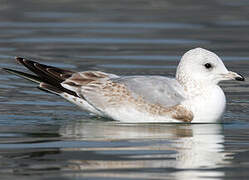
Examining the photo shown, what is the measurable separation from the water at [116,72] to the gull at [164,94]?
0.47 feet

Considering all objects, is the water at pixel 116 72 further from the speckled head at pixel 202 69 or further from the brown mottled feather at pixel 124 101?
the speckled head at pixel 202 69

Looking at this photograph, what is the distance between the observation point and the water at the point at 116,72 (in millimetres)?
10281

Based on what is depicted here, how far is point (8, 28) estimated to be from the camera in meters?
20.8

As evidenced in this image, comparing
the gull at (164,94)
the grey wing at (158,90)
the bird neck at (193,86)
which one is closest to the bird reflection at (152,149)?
the gull at (164,94)

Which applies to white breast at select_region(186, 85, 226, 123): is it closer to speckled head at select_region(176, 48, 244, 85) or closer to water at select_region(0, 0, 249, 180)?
water at select_region(0, 0, 249, 180)

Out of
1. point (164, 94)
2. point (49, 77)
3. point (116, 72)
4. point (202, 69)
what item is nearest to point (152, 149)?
point (164, 94)

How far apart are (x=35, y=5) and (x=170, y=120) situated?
1132 centimetres

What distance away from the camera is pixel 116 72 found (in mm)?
16375

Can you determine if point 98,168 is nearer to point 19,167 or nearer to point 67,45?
point 19,167

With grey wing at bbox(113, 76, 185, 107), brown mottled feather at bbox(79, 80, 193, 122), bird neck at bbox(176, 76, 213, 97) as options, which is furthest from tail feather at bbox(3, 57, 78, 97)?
bird neck at bbox(176, 76, 213, 97)

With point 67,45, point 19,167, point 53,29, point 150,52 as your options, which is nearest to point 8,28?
point 53,29

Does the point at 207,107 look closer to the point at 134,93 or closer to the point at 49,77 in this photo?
the point at 134,93

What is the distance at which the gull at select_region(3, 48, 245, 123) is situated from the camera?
499 inches

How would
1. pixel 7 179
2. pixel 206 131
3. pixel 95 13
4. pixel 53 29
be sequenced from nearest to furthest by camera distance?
pixel 7 179
pixel 206 131
pixel 53 29
pixel 95 13
